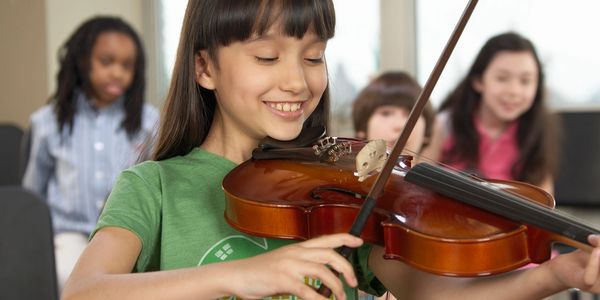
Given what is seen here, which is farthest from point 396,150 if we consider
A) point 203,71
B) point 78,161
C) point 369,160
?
point 78,161

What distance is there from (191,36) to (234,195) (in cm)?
27

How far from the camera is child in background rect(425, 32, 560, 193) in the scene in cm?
243

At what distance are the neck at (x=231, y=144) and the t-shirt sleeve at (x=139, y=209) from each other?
0.39 ft

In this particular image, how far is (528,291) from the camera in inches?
37.4

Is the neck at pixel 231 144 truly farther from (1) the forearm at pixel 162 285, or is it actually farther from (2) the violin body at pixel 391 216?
(1) the forearm at pixel 162 285

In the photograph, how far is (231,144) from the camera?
1.22 m

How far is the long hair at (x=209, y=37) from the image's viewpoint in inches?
43.6

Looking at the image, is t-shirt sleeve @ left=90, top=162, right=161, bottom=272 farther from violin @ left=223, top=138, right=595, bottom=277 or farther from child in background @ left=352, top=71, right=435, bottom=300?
child in background @ left=352, top=71, right=435, bottom=300

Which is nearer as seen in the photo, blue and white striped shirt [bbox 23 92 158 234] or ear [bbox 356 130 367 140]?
ear [bbox 356 130 367 140]

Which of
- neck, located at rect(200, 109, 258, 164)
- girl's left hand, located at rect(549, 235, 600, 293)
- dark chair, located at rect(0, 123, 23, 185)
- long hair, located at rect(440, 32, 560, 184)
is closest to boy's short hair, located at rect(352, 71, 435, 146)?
long hair, located at rect(440, 32, 560, 184)

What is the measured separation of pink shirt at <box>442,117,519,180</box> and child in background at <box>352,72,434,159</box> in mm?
237

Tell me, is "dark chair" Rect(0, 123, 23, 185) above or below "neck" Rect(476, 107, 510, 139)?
below

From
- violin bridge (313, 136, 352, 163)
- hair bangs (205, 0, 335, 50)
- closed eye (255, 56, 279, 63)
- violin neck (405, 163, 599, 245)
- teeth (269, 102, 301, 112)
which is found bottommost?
violin neck (405, 163, 599, 245)

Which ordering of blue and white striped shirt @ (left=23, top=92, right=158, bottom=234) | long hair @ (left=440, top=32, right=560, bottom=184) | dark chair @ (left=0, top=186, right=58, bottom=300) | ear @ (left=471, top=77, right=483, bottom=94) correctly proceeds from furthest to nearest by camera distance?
1. blue and white striped shirt @ (left=23, top=92, right=158, bottom=234)
2. ear @ (left=471, top=77, right=483, bottom=94)
3. long hair @ (left=440, top=32, right=560, bottom=184)
4. dark chair @ (left=0, top=186, right=58, bottom=300)
